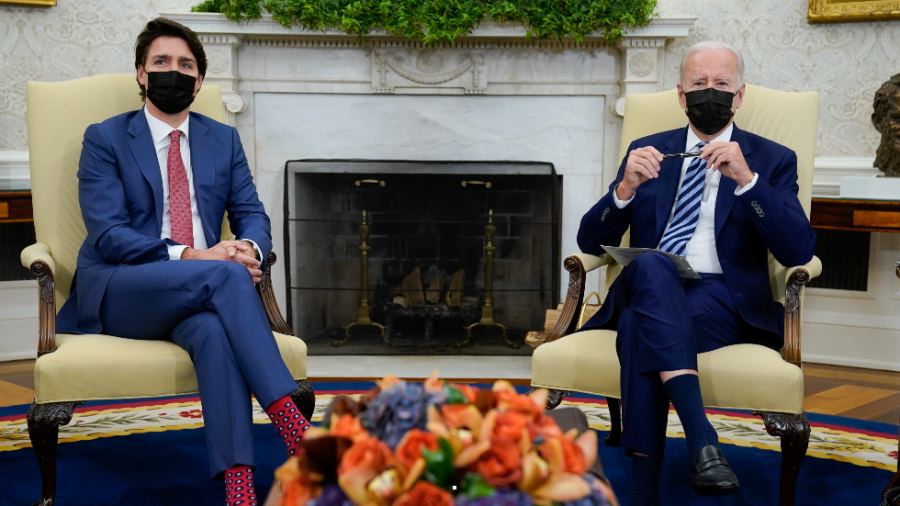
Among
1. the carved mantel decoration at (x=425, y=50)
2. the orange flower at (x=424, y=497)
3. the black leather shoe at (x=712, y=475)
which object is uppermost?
the carved mantel decoration at (x=425, y=50)

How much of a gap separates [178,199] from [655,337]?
1.30 m

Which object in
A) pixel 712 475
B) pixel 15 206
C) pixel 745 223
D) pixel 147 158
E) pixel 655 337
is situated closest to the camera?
pixel 712 475

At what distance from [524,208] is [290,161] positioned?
115 cm

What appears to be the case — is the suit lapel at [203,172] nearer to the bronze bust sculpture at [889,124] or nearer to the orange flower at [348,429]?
the orange flower at [348,429]

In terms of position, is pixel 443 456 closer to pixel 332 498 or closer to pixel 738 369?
pixel 332 498

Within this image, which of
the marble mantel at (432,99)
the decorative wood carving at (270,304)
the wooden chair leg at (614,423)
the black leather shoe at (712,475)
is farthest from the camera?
the marble mantel at (432,99)

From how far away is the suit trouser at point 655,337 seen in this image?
63.4 inches

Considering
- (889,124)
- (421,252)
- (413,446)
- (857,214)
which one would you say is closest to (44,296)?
(413,446)

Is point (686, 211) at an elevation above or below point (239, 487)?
above

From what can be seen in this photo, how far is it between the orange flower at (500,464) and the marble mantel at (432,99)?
9.47 ft

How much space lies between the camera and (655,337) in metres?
1.64

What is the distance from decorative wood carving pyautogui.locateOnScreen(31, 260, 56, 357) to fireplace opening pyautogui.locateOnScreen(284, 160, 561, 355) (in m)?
1.68

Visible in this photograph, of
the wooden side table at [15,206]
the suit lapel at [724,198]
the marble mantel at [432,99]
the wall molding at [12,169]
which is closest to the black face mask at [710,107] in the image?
the suit lapel at [724,198]

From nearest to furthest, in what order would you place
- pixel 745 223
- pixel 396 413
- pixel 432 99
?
pixel 396 413 → pixel 745 223 → pixel 432 99
